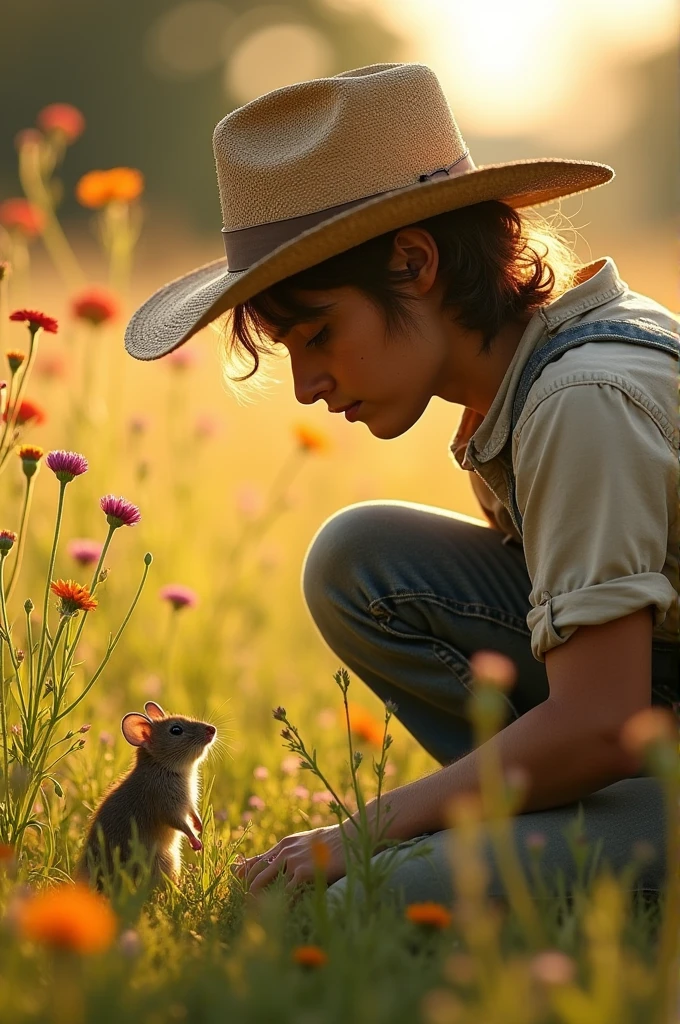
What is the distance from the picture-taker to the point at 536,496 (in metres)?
2.12

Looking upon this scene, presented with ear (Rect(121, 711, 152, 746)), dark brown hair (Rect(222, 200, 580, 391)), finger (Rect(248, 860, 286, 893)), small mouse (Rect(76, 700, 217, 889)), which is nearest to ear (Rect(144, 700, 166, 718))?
small mouse (Rect(76, 700, 217, 889))

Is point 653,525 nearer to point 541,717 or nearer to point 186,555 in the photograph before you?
point 541,717

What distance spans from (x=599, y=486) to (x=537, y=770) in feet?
→ 1.63

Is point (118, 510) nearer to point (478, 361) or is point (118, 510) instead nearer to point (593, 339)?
point (478, 361)

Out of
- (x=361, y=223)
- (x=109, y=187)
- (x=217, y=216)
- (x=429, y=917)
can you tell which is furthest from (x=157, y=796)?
(x=217, y=216)

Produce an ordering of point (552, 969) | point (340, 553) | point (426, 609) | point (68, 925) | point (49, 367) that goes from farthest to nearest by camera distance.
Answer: point (49, 367)
point (340, 553)
point (426, 609)
point (552, 969)
point (68, 925)

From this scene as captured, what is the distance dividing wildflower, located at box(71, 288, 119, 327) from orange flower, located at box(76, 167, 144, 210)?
272 mm

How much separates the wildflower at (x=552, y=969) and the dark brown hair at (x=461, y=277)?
4.32 feet

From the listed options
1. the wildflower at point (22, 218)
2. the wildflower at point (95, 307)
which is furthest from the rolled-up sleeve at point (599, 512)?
the wildflower at point (22, 218)

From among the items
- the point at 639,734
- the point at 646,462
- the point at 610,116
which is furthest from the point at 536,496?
the point at 610,116

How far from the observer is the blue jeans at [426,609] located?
280 cm

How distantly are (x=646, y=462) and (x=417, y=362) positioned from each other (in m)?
0.58

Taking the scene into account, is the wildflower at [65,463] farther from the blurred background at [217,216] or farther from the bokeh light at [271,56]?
the bokeh light at [271,56]

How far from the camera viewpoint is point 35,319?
7.62 ft
